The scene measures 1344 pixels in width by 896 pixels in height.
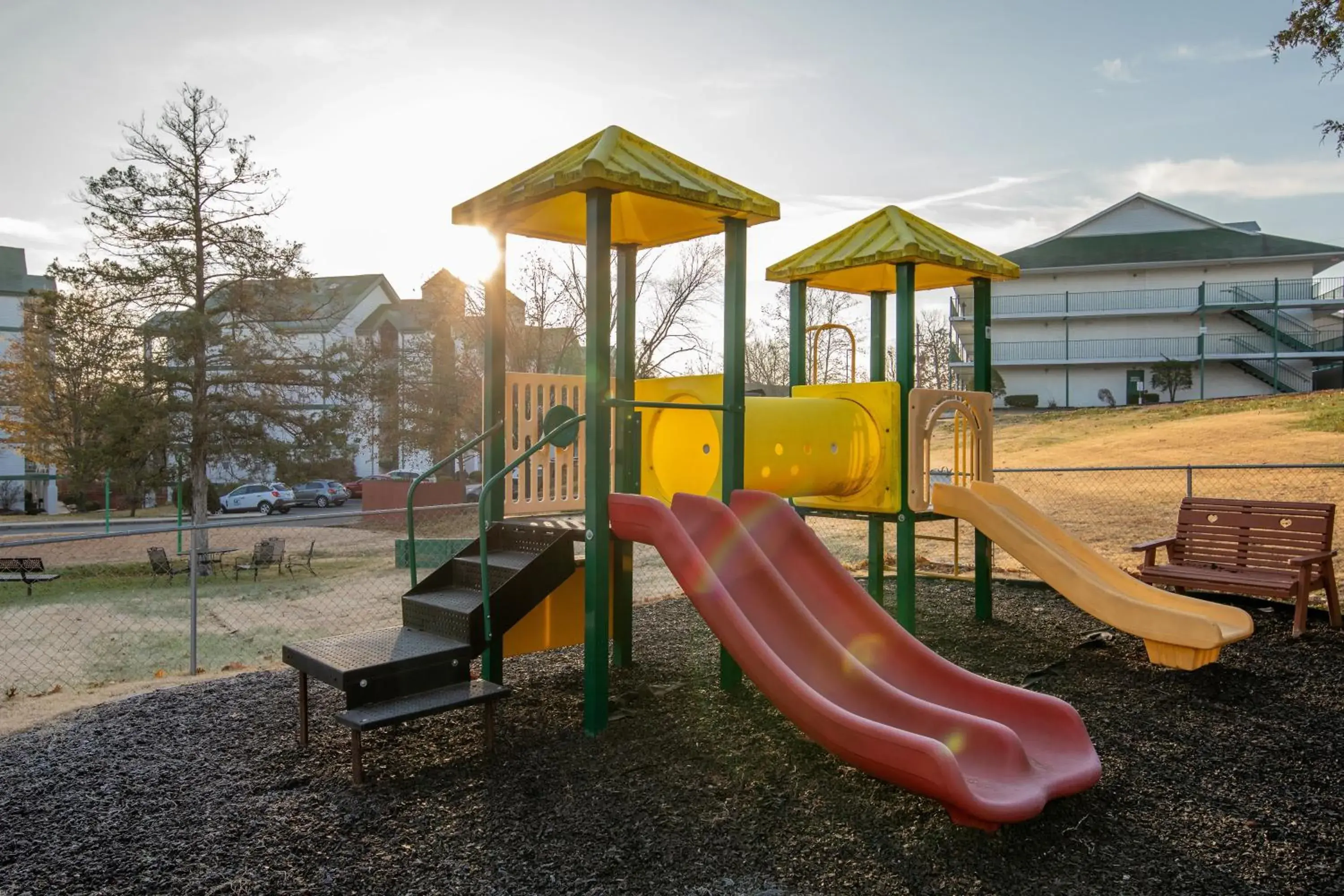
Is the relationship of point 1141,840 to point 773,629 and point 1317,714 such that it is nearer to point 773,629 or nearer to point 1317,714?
point 773,629

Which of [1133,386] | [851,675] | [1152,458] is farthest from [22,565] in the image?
[1133,386]

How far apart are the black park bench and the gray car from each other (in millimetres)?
20980

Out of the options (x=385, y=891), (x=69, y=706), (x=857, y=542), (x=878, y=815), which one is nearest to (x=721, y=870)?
(x=878, y=815)

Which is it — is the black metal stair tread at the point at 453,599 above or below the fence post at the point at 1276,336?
below

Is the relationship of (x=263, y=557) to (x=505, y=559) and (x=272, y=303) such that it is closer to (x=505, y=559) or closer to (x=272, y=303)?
(x=272, y=303)

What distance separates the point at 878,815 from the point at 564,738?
1.86m

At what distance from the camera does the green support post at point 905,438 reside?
22.9 feet

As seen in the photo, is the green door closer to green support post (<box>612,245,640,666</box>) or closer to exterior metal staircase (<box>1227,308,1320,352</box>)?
exterior metal staircase (<box>1227,308,1320,352</box>)

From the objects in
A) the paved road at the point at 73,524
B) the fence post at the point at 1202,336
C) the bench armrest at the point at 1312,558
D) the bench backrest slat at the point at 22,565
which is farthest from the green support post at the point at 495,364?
the fence post at the point at 1202,336

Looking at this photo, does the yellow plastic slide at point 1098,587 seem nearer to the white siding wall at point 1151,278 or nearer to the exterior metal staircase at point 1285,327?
the white siding wall at point 1151,278

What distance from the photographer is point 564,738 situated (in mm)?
4930

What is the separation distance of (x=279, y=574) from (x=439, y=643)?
1682cm

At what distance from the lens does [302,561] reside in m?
21.3

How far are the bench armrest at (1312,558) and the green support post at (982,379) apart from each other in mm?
2353
